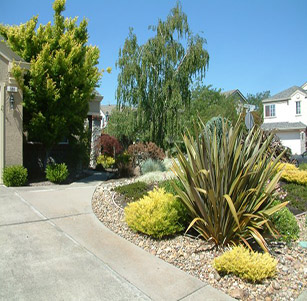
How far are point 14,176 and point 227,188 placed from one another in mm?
6522

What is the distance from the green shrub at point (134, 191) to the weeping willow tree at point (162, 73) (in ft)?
22.1

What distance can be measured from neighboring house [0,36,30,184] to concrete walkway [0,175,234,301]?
335cm

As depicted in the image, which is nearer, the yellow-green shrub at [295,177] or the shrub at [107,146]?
the yellow-green shrub at [295,177]

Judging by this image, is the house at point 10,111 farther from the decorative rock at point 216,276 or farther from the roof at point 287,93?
the roof at point 287,93

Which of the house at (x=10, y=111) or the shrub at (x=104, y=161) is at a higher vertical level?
the house at (x=10, y=111)

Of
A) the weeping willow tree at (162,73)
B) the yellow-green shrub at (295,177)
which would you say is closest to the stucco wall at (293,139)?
the weeping willow tree at (162,73)

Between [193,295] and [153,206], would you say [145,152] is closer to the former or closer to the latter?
[153,206]

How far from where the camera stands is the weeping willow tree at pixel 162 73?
13836 millimetres

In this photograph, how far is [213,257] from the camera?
4207mm

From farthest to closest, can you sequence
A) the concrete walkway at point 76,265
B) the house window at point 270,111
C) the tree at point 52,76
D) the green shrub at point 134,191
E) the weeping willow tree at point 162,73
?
the house window at point 270,111 < the weeping willow tree at point 162,73 < the tree at point 52,76 < the green shrub at point 134,191 < the concrete walkway at point 76,265

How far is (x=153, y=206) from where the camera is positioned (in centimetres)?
491

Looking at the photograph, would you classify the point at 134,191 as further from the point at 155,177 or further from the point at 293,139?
the point at 293,139

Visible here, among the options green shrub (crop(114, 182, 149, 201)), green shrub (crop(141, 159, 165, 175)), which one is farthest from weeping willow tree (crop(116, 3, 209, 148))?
green shrub (crop(114, 182, 149, 201))

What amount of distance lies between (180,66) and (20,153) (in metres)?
8.61
